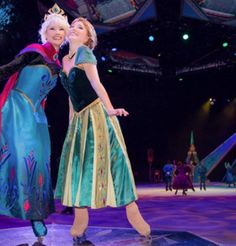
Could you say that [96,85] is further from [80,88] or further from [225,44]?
[225,44]

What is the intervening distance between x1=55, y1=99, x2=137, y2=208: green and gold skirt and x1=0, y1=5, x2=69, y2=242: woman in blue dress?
6.7 inches

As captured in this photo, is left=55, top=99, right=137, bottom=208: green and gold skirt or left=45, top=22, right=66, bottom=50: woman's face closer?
left=55, top=99, right=137, bottom=208: green and gold skirt

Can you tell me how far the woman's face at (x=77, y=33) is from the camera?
3.14 meters

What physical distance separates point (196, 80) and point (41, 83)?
1742cm

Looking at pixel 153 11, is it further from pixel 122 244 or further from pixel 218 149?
pixel 218 149

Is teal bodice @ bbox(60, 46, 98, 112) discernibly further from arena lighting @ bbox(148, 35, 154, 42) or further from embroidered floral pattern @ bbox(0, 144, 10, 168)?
arena lighting @ bbox(148, 35, 154, 42)

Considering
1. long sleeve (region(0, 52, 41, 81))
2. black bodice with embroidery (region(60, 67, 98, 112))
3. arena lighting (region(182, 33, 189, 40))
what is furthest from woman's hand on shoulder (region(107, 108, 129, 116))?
arena lighting (region(182, 33, 189, 40))

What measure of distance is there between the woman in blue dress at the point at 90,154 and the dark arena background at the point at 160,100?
0.37 m

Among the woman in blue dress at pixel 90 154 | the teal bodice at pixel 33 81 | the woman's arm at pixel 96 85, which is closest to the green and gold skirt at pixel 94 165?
the woman in blue dress at pixel 90 154

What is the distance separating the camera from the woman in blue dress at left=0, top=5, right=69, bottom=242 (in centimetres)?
275

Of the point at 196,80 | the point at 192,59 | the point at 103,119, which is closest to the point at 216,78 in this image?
the point at 196,80

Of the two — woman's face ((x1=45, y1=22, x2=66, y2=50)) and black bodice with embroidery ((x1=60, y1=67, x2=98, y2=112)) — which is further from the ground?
woman's face ((x1=45, y1=22, x2=66, y2=50))

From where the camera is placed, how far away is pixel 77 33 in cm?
314

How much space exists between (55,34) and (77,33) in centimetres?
17
